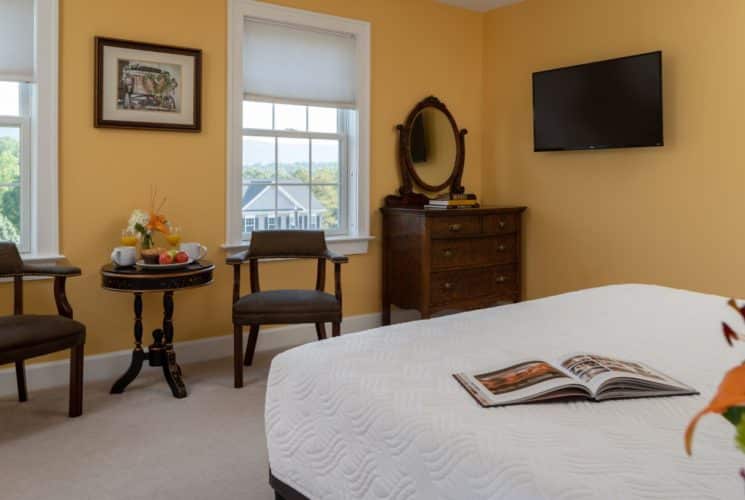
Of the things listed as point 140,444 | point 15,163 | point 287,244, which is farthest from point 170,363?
point 15,163

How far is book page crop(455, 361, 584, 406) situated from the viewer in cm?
138

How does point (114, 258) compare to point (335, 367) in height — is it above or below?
above

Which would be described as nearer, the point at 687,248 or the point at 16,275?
the point at 16,275

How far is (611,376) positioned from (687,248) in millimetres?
2760

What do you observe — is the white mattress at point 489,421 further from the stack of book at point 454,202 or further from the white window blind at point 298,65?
the white window blind at point 298,65

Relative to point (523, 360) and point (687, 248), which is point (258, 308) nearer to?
point (523, 360)

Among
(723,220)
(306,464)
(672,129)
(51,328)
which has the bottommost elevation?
(306,464)

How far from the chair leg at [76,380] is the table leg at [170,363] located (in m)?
0.45

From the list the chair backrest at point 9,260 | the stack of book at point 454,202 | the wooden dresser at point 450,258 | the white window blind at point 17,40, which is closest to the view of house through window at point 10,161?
the white window blind at point 17,40

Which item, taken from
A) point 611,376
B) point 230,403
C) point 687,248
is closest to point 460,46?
point 687,248

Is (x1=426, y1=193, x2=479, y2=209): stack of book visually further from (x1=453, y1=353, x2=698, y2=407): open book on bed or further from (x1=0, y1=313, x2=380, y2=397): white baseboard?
(x1=453, y1=353, x2=698, y2=407): open book on bed

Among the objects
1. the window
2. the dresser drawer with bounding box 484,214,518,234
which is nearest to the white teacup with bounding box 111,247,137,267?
the window

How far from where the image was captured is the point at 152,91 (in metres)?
3.65

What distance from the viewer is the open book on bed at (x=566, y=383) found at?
1389 millimetres
